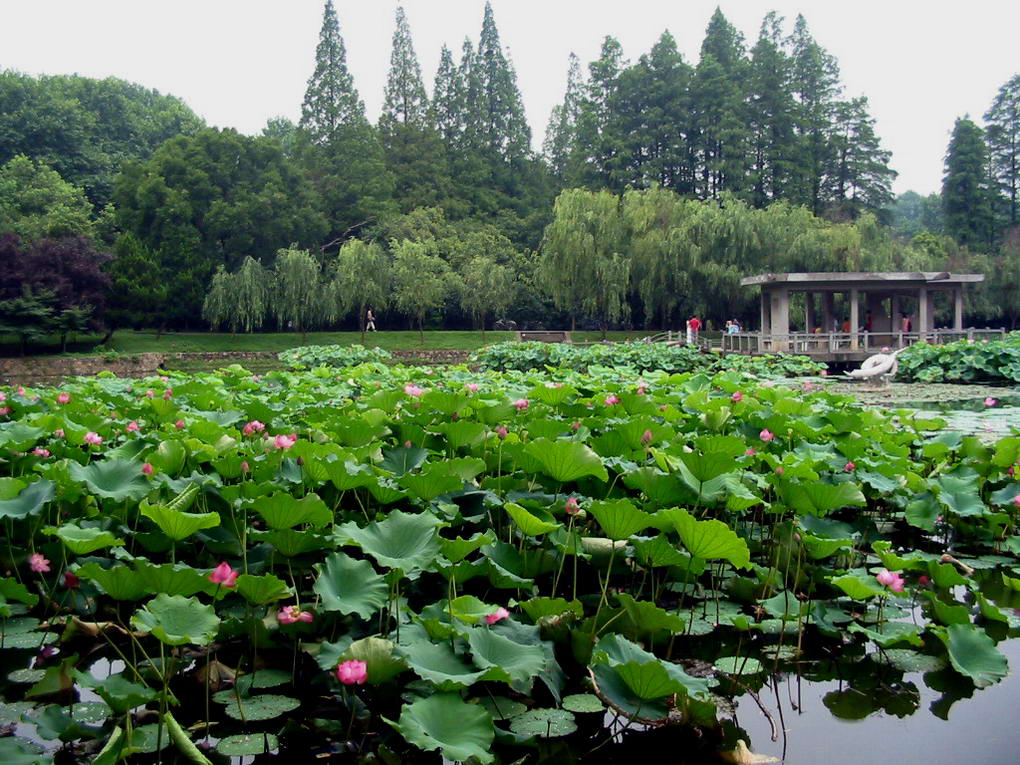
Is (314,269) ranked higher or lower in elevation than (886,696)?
higher

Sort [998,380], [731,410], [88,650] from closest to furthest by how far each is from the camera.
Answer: [88,650]
[731,410]
[998,380]

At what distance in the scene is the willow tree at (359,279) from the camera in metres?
26.2

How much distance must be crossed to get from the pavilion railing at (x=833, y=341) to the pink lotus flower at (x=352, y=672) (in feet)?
56.6

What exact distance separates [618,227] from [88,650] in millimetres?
23854

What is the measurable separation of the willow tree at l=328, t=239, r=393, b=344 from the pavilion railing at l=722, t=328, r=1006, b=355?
38.4 feet

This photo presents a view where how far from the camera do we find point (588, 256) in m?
24.5

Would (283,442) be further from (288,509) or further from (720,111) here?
(720,111)

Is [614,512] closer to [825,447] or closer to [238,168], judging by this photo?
[825,447]

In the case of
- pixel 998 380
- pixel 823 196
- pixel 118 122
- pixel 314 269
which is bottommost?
pixel 998 380

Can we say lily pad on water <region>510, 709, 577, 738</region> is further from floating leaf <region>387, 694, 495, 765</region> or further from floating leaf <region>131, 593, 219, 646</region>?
floating leaf <region>131, 593, 219, 646</region>

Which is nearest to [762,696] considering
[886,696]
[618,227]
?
[886,696]

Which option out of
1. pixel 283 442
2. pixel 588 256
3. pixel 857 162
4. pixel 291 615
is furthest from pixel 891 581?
pixel 857 162

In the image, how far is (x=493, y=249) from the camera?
1221 inches

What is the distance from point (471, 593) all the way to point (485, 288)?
25886 mm
